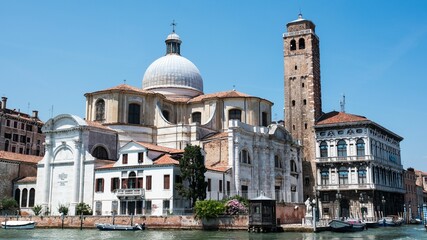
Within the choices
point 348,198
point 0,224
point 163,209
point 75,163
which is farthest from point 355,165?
point 0,224

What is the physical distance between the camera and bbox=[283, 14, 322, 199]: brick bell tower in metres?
60.4

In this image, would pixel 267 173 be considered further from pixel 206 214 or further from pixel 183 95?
pixel 206 214

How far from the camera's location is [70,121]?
157ft

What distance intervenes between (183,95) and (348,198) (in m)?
21.2

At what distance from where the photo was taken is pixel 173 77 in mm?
59062

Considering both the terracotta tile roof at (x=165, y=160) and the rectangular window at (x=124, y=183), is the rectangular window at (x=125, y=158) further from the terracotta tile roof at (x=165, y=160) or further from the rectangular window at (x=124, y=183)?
the terracotta tile roof at (x=165, y=160)

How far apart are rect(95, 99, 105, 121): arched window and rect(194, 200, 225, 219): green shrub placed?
60.5ft

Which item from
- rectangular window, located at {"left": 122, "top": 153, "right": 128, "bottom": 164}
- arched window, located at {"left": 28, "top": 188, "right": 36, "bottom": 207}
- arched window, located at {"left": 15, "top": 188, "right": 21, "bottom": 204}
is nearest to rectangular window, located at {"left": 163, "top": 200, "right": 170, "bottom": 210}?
rectangular window, located at {"left": 122, "top": 153, "right": 128, "bottom": 164}

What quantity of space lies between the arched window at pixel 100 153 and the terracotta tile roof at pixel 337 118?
2467 centimetres

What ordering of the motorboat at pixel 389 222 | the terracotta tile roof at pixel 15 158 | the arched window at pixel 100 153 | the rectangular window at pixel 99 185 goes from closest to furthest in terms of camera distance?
the rectangular window at pixel 99 185
the arched window at pixel 100 153
the motorboat at pixel 389 222
the terracotta tile roof at pixel 15 158

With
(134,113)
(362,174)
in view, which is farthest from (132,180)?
(362,174)

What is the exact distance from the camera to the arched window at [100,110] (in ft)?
172

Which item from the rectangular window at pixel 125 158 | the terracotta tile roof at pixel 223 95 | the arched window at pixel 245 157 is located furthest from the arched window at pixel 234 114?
the rectangular window at pixel 125 158

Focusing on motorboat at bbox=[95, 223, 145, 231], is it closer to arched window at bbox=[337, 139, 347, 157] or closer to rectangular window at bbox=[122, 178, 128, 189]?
rectangular window at bbox=[122, 178, 128, 189]
